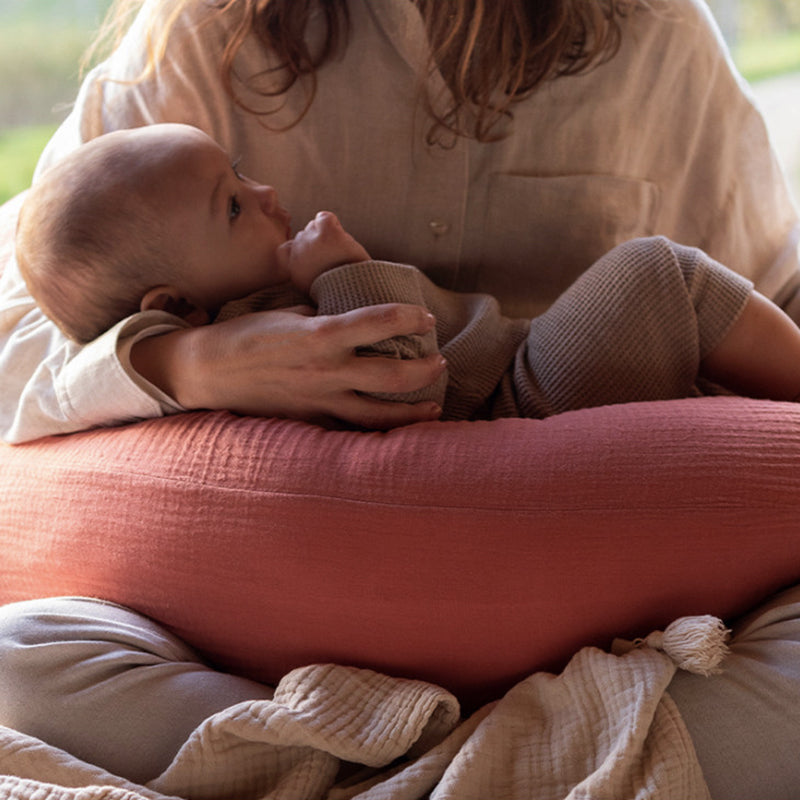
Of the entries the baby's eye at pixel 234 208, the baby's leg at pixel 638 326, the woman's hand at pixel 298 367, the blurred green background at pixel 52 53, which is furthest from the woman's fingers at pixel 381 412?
the blurred green background at pixel 52 53

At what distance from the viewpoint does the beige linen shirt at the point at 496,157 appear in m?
1.21

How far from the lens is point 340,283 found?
3.38ft

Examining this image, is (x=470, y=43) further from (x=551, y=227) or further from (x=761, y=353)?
(x=761, y=353)

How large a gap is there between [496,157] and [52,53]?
1.33 metres

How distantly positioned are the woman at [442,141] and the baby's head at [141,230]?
2.0 inches

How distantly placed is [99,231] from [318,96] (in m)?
0.37

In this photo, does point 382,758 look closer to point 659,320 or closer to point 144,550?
point 144,550

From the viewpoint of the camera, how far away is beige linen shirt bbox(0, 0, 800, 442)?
47.6 inches

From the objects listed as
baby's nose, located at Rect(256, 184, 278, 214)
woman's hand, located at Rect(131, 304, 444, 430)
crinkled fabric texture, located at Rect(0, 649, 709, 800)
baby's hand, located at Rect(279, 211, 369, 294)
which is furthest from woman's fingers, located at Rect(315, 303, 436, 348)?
crinkled fabric texture, located at Rect(0, 649, 709, 800)

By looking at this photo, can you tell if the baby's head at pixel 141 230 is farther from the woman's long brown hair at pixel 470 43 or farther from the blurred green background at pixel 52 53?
the blurred green background at pixel 52 53

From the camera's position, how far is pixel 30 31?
2148 millimetres

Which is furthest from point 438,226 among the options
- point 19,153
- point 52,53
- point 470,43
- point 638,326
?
point 19,153

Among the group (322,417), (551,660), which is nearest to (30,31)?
(322,417)

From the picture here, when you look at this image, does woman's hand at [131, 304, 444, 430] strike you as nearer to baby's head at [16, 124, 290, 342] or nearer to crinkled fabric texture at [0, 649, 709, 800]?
baby's head at [16, 124, 290, 342]
